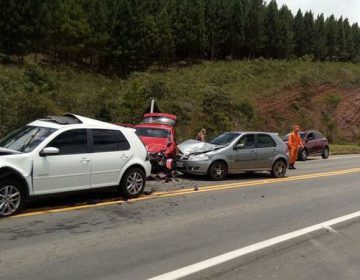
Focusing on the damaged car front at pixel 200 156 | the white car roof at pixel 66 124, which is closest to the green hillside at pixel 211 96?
the damaged car front at pixel 200 156

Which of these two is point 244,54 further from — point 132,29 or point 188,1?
point 132,29

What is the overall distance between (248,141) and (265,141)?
2.48ft

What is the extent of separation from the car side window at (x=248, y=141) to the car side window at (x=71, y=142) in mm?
6831

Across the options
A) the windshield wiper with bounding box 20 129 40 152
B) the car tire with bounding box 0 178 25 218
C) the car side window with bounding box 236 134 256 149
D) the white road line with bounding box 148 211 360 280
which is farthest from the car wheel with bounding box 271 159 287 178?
the car tire with bounding box 0 178 25 218

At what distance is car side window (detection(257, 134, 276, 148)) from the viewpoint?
16.1 m

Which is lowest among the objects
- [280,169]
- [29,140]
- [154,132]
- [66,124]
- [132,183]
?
[280,169]

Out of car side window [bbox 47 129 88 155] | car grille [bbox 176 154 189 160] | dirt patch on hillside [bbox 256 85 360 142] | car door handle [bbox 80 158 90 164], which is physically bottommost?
car grille [bbox 176 154 189 160]

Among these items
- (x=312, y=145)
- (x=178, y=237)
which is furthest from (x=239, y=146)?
(x=312, y=145)

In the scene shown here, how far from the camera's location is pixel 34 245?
6.92 m

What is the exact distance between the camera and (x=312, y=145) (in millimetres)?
26078

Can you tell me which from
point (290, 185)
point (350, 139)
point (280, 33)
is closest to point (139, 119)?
point (290, 185)

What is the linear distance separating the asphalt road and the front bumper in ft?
7.91

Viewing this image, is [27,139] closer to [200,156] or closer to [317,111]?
[200,156]

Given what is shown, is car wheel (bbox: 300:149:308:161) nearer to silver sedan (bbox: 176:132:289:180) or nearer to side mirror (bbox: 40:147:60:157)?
silver sedan (bbox: 176:132:289:180)
